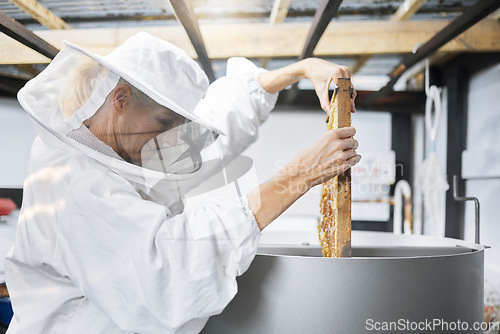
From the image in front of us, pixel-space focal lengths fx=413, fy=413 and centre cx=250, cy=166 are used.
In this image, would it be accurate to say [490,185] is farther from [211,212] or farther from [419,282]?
[211,212]

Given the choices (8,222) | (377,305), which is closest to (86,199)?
(377,305)

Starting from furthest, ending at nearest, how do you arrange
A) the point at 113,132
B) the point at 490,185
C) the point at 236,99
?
the point at 490,185 < the point at 236,99 < the point at 113,132

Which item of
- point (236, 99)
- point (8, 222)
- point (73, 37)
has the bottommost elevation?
point (8, 222)

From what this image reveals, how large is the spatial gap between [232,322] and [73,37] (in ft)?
3.35

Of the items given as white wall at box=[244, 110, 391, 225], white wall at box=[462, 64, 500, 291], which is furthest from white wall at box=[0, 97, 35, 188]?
white wall at box=[462, 64, 500, 291]

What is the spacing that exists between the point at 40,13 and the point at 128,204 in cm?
79

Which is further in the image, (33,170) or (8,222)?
(8,222)

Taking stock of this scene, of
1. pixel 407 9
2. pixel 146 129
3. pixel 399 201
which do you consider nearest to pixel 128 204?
pixel 146 129

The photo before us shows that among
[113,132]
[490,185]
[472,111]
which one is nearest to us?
[113,132]

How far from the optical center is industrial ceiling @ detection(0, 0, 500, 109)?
47.6 inches

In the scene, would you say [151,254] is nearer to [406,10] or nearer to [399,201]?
[406,10]

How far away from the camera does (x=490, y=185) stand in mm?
2314

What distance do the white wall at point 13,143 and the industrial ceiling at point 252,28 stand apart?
0.11 m

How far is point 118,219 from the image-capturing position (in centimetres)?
70
